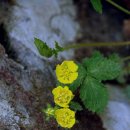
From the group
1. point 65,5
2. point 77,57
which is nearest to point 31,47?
point 77,57

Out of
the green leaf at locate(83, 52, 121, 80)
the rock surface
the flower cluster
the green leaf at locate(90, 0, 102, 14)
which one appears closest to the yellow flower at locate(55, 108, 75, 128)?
the flower cluster

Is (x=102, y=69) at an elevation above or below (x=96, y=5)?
below

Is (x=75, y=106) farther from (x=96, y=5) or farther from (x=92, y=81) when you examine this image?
(x=96, y=5)

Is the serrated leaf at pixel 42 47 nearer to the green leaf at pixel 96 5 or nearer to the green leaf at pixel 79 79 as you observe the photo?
the green leaf at pixel 79 79

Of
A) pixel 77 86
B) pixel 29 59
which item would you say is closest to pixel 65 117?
pixel 77 86

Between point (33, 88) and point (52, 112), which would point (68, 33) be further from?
point (52, 112)
